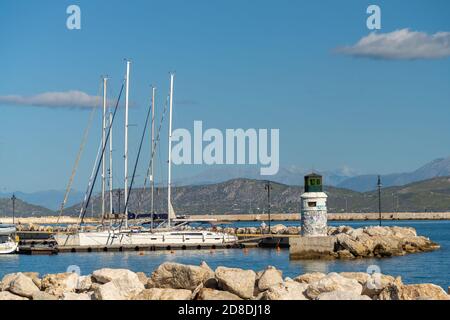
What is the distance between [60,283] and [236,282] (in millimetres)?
6794

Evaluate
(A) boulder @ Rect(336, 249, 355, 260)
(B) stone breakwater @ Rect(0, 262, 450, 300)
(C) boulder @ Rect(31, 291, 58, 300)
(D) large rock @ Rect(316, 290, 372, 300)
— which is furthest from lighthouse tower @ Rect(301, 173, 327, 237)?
(D) large rock @ Rect(316, 290, 372, 300)

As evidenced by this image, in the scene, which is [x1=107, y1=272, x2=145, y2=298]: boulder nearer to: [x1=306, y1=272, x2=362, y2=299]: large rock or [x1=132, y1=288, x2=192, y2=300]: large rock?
[x1=132, y1=288, x2=192, y2=300]: large rock

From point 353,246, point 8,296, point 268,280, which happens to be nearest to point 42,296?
point 8,296

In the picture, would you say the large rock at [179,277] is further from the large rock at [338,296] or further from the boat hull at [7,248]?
the boat hull at [7,248]

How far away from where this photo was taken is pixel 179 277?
89.8ft

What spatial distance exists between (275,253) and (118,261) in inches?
523

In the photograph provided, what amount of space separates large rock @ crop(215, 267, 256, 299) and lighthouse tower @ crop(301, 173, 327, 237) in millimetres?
33167

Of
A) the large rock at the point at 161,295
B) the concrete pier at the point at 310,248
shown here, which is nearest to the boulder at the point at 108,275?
the large rock at the point at 161,295

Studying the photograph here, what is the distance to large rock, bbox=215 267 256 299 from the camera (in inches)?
1010

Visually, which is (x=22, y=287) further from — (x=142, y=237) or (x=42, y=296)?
(x=142, y=237)

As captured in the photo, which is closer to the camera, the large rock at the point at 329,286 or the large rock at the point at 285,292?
the large rock at the point at 285,292

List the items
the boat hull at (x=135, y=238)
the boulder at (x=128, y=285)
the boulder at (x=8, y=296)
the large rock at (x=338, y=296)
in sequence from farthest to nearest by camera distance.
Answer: the boat hull at (x=135, y=238)
the boulder at (x=8, y=296)
the boulder at (x=128, y=285)
the large rock at (x=338, y=296)

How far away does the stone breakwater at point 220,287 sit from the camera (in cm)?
2442
